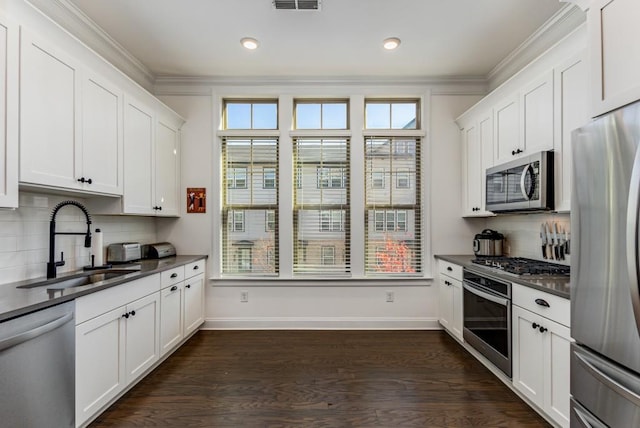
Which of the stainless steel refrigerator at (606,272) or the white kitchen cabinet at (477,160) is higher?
the white kitchen cabinet at (477,160)

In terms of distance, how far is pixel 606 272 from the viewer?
1252mm

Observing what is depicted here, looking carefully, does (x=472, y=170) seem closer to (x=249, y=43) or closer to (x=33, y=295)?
(x=249, y=43)

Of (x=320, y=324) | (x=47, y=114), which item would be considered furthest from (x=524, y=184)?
(x=47, y=114)

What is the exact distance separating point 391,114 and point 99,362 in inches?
143

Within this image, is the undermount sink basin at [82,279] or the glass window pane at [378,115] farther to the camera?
the glass window pane at [378,115]

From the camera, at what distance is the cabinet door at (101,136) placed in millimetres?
2215

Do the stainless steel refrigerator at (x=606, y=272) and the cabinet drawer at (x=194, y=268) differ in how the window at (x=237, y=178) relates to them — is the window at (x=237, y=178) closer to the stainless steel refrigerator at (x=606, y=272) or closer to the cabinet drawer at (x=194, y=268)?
the cabinet drawer at (x=194, y=268)

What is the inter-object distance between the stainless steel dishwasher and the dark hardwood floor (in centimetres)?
53

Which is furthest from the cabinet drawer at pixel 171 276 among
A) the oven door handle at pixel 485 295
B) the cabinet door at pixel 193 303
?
the oven door handle at pixel 485 295

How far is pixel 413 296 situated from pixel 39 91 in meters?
3.73

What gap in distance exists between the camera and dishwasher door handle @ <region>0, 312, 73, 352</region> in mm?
1341

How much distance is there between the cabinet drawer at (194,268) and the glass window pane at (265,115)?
1733 mm

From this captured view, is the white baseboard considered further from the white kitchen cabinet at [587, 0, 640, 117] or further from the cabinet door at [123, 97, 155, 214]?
the white kitchen cabinet at [587, 0, 640, 117]

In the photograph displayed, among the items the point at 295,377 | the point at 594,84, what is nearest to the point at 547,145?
the point at 594,84
